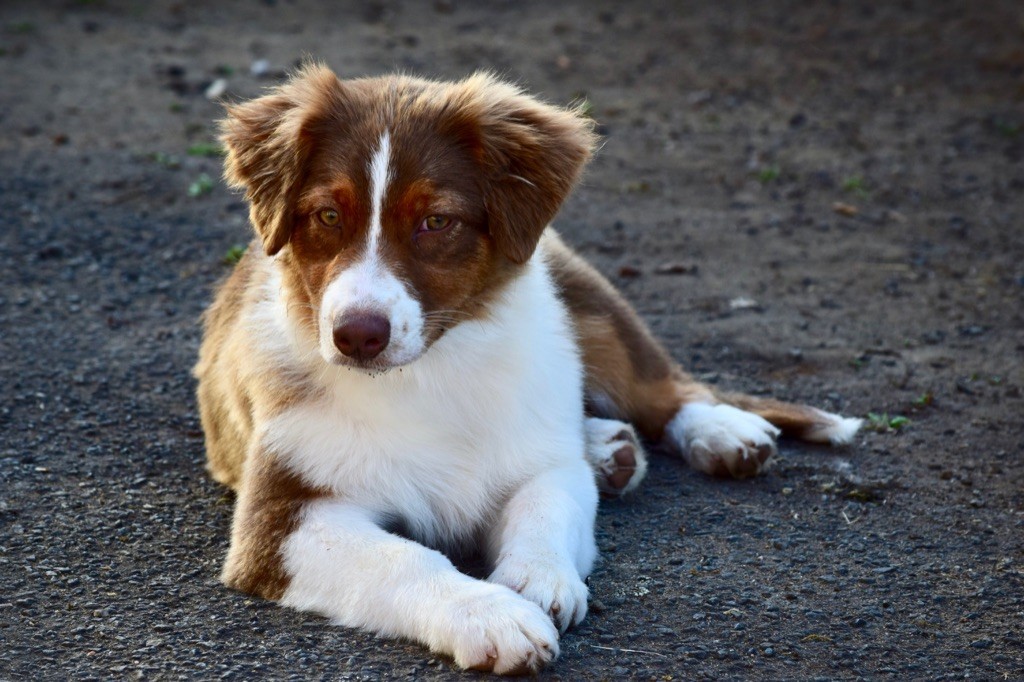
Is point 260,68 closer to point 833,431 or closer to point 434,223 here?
point 833,431

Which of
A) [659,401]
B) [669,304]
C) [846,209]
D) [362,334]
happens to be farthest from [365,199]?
[846,209]

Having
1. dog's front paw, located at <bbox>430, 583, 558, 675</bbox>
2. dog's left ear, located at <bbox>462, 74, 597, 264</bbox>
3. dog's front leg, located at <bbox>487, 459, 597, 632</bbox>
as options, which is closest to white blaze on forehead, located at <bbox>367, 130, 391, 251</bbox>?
dog's left ear, located at <bbox>462, 74, 597, 264</bbox>

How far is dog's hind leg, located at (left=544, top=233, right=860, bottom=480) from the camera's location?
17.5 ft

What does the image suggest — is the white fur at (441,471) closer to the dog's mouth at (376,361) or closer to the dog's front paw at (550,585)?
the dog's front paw at (550,585)

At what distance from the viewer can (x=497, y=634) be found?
3.67 meters

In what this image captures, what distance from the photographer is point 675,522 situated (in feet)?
16.0

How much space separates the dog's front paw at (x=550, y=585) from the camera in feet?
12.8

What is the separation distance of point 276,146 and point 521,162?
0.86 m

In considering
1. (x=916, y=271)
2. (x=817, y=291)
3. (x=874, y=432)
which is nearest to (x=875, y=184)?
(x=916, y=271)

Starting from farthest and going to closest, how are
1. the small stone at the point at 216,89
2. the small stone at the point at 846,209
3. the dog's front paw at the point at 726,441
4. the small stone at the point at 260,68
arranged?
1. the small stone at the point at 260,68
2. the small stone at the point at 216,89
3. the small stone at the point at 846,209
4. the dog's front paw at the point at 726,441

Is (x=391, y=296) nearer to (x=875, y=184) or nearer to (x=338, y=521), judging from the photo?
(x=338, y=521)

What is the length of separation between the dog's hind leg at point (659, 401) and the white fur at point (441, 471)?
75 cm

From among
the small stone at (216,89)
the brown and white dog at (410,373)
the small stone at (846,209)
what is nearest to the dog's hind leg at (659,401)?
the brown and white dog at (410,373)

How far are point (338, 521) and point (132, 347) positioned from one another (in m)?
2.75
